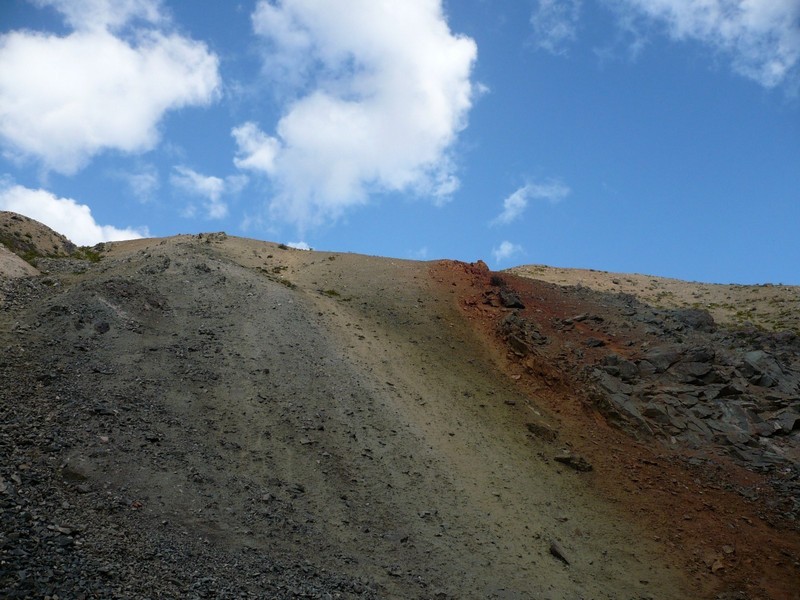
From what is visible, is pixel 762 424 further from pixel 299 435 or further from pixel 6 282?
pixel 6 282

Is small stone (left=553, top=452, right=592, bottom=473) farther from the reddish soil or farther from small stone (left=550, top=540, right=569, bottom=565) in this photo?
small stone (left=550, top=540, right=569, bottom=565)

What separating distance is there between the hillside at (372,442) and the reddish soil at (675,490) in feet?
0.23

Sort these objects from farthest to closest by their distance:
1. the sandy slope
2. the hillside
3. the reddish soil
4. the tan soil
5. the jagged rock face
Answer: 1. the tan soil
2. the jagged rock face
3. the reddish soil
4. the hillside
5. the sandy slope

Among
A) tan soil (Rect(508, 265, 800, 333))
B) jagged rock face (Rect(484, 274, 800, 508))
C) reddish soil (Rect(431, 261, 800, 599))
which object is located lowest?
reddish soil (Rect(431, 261, 800, 599))

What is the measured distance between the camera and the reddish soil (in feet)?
59.3

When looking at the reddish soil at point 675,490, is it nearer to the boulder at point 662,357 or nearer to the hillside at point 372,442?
the hillside at point 372,442

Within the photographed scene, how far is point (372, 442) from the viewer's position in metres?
19.9

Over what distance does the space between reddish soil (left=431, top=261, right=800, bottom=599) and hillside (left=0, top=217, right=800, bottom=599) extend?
0.07 m

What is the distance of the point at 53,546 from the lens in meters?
12.4

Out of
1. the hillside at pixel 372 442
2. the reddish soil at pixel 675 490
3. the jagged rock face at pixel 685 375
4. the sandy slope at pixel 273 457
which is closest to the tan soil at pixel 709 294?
the jagged rock face at pixel 685 375

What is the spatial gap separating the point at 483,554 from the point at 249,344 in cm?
1042

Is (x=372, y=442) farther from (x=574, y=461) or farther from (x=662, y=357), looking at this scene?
(x=662, y=357)

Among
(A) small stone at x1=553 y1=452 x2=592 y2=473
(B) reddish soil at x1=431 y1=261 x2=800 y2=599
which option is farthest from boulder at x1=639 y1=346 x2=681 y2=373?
(A) small stone at x1=553 y1=452 x2=592 y2=473

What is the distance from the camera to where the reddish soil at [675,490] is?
59.3 feet
